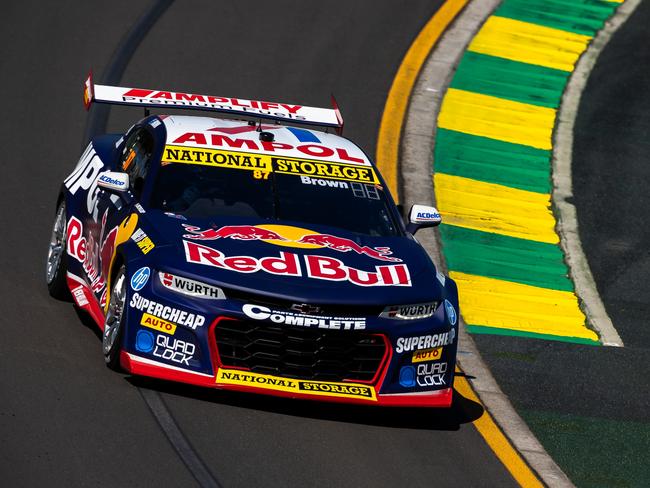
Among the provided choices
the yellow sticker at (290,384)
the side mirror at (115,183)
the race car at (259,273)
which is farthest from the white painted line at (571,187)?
the side mirror at (115,183)

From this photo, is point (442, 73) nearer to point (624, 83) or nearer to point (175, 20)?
point (624, 83)

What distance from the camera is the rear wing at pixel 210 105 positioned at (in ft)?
36.4

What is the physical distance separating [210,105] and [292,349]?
3.02m

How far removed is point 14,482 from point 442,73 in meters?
11.0

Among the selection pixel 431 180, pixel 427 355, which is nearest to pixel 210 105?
pixel 427 355

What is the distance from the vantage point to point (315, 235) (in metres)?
9.53

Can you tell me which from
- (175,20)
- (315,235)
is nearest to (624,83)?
(175,20)

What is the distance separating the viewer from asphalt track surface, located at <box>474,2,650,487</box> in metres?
9.67

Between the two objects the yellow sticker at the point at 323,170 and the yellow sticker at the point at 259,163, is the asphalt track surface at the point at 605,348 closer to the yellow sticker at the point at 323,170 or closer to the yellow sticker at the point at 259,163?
the yellow sticker at the point at 323,170

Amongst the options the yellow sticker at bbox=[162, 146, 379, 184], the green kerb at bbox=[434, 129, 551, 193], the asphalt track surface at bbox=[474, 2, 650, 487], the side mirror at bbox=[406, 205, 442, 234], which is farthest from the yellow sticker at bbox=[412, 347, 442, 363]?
the green kerb at bbox=[434, 129, 551, 193]

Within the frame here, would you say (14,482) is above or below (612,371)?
above

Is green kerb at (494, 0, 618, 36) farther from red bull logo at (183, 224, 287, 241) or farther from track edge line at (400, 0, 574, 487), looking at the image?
red bull logo at (183, 224, 287, 241)

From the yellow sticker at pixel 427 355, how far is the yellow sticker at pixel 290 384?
0.39 meters

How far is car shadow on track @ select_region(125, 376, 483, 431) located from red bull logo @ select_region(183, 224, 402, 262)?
0.96m
